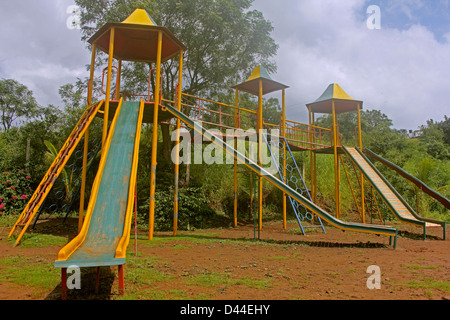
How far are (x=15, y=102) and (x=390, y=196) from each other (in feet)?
134

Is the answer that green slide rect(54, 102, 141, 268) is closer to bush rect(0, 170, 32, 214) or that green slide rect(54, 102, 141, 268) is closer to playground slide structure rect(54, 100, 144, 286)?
playground slide structure rect(54, 100, 144, 286)

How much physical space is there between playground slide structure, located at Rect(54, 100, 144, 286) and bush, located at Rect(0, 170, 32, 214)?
8.35 meters

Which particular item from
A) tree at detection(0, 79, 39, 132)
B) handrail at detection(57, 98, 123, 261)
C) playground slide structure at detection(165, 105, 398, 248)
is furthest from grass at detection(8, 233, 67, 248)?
tree at detection(0, 79, 39, 132)

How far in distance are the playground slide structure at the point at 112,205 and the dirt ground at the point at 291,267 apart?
537mm

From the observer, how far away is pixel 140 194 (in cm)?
1458

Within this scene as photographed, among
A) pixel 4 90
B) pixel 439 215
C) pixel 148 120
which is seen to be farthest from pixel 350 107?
pixel 4 90

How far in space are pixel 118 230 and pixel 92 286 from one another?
3.64ft

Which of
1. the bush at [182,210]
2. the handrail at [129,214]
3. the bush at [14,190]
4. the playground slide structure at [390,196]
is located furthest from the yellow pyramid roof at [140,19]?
the playground slide structure at [390,196]

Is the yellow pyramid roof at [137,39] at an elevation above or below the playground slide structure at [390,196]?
above

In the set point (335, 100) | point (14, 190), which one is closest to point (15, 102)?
point (14, 190)

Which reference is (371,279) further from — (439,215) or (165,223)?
(439,215)

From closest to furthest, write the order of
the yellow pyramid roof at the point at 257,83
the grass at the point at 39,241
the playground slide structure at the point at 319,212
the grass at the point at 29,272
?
the grass at the point at 29,272 < the grass at the point at 39,241 < the playground slide structure at the point at 319,212 < the yellow pyramid roof at the point at 257,83

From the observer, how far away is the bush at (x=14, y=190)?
13484 mm

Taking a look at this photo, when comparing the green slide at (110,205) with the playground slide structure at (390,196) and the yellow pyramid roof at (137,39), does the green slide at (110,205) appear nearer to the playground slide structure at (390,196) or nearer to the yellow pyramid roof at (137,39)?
the yellow pyramid roof at (137,39)
